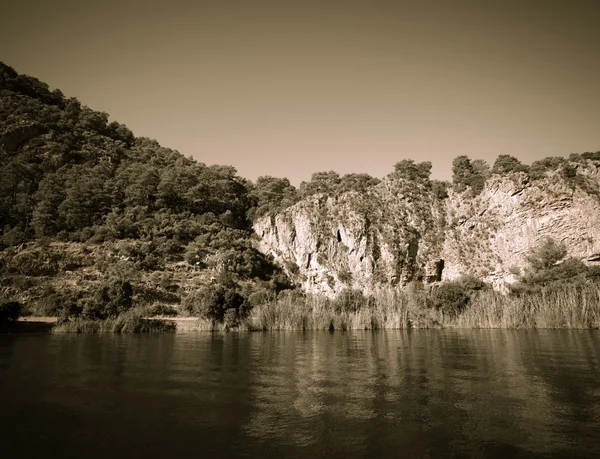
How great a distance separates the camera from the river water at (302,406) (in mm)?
8297

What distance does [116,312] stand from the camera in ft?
144

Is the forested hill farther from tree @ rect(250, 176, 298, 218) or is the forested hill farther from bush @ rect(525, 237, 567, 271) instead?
bush @ rect(525, 237, 567, 271)

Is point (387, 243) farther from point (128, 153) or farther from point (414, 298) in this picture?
point (128, 153)

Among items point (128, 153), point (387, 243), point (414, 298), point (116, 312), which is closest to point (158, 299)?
point (116, 312)

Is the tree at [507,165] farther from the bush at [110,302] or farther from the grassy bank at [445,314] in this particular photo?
the bush at [110,302]

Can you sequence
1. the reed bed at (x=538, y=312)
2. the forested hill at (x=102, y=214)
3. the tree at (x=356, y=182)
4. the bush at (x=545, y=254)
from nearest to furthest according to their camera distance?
1. the reed bed at (x=538, y=312)
2. the bush at (x=545, y=254)
3. the forested hill at (x=102, y=214)
4. the tree at (x=356, y=182)

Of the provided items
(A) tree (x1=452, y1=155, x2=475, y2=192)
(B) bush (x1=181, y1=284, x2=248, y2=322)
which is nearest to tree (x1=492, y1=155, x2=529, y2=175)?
(A) tree (x1=452, y1=155, x2=475, y2=192)

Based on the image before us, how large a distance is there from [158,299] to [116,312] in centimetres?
1281

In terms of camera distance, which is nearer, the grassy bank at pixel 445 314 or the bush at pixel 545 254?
the grassy bank at pixel 445 314

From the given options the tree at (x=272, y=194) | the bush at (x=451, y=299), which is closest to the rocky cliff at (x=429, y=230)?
the tree at (x=272, y=194)

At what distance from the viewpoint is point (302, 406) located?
1149 centimetres

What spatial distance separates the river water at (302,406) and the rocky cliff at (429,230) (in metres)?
50.9

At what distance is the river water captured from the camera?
8297 mm

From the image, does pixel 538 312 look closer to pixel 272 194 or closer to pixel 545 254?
pixel 545 254
